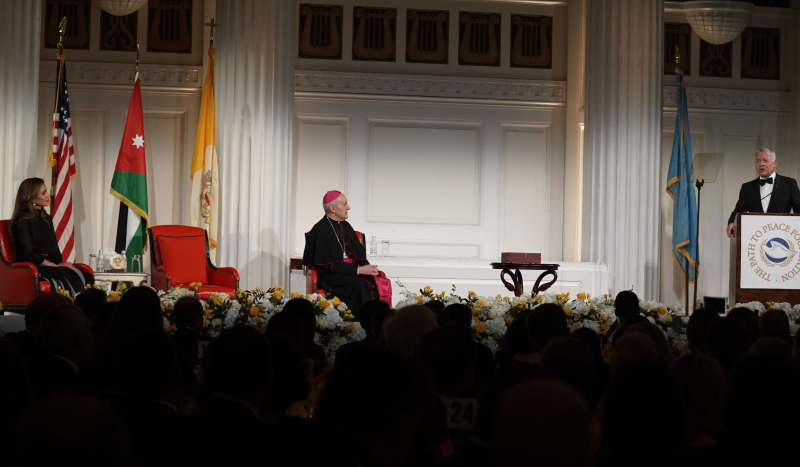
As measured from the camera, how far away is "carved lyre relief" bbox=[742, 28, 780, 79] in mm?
10078

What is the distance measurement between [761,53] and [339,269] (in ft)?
20.3

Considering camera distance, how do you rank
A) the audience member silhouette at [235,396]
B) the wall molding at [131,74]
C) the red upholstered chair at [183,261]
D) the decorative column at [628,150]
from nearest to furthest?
the audience member silhouette at [235,396]
the red upholstered chair at [183,261]
the decorative column at [628,150]
the wall molding at [131,74]

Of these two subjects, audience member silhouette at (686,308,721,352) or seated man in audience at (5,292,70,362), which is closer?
seated man in audience at (5,292,70,362)

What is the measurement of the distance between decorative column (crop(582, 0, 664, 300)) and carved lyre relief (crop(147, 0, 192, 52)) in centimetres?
465

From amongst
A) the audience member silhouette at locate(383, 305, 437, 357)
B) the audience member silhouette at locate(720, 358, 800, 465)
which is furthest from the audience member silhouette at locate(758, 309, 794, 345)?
the audience member silhouette at locate(720, 358, 800, 465)

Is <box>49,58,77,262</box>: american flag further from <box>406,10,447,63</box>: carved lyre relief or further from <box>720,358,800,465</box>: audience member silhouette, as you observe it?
<box>720,358,800,465</box>: audience member silhouette

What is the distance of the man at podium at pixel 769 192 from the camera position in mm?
7699

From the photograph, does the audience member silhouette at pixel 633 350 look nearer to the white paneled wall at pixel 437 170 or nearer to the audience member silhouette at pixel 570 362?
the audience member silhouette at pixel 570 362

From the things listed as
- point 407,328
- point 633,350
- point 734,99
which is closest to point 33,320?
point 407,328

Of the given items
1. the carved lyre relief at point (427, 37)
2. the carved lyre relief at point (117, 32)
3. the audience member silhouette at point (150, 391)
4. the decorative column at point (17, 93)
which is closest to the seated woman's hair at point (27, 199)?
the decorative column at point (17, 93)

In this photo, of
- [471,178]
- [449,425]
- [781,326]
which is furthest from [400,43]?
[449,425]

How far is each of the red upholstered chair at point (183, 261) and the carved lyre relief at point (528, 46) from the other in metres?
4.36

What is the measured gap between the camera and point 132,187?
836 cm

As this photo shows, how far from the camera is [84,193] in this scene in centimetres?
923
